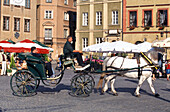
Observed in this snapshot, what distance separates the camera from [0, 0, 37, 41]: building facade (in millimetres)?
44031

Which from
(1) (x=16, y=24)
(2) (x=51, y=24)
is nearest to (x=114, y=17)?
(1) (x=16, y=24)

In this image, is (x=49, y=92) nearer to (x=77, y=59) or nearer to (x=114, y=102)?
(x=77, y=59)

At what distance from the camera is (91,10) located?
42688 mm

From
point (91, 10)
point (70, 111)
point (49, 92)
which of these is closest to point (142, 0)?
point (91, 10)

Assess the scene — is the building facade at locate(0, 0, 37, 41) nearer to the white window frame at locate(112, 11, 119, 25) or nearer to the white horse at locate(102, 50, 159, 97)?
the white window frame at locate(112, 11, 119, 25)

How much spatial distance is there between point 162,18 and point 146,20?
195 centimetres

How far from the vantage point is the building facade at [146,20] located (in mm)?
37312

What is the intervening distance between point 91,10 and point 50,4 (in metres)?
13.3

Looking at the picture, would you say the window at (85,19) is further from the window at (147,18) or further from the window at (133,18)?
the window at (147,18)

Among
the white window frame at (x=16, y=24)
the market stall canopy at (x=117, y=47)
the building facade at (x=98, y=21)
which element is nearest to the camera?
the market stall canopy at (x=117, y=47)

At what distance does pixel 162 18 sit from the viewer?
123 ft

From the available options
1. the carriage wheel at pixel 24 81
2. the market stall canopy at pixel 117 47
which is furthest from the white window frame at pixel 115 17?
the carriage wheel at pixel 24 81

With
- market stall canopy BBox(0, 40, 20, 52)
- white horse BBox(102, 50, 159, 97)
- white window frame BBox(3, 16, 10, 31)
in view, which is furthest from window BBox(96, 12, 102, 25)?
white horse BBox(102, 50, 159, 97)

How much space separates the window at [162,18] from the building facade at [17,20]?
65.6 feet
